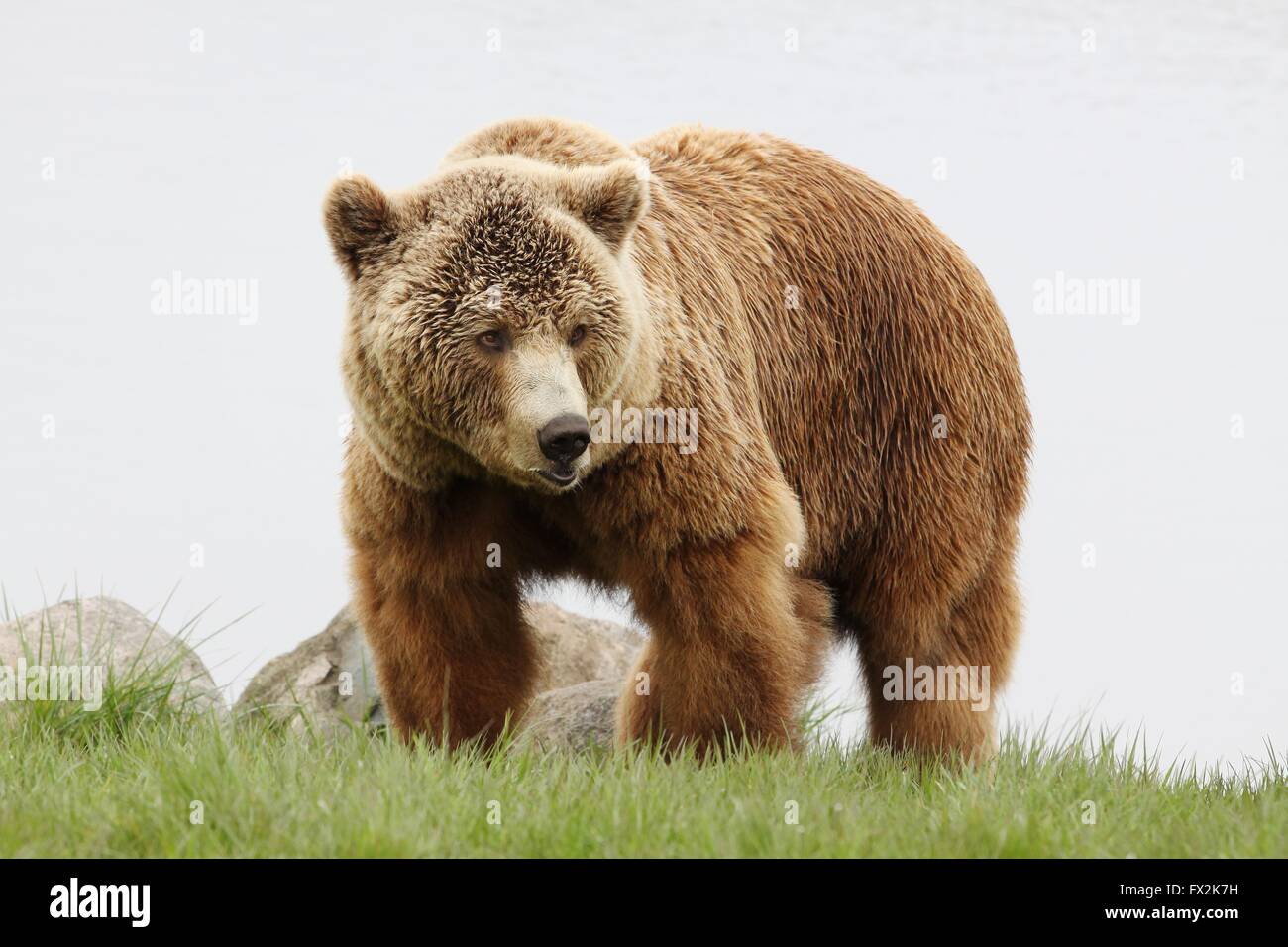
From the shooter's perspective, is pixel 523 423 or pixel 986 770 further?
pixel 986 770

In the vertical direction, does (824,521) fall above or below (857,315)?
below

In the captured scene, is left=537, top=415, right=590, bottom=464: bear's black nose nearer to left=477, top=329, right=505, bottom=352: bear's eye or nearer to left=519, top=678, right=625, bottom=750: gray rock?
left=477, top=329, right=505, bottom=352: bear's eye

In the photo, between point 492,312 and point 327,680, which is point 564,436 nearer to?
point 492,312

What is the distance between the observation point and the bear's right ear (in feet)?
17.3

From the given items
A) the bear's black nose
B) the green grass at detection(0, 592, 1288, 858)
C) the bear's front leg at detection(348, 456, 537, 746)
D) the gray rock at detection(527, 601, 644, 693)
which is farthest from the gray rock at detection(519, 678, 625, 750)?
the bear's black nose

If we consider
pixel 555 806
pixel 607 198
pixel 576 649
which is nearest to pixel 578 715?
pixel 576 649

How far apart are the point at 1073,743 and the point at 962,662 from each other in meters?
0.66

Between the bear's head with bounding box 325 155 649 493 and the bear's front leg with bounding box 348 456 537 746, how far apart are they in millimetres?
345

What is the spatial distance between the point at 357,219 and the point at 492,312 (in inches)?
22.8

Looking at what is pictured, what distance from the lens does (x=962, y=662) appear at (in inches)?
275

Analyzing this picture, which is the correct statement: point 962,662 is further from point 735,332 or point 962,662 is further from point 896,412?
point 735,332

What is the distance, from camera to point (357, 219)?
17.4 ft
